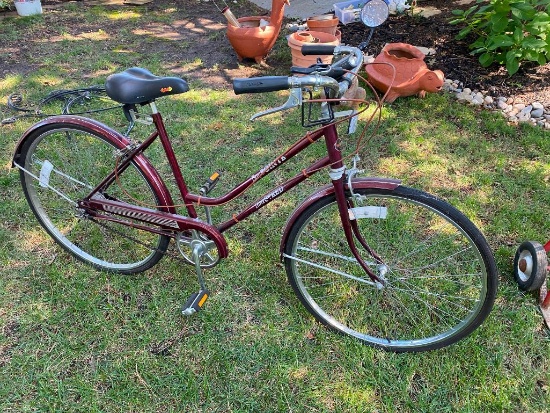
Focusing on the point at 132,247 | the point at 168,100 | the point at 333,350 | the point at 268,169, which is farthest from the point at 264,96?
the point at 333,350

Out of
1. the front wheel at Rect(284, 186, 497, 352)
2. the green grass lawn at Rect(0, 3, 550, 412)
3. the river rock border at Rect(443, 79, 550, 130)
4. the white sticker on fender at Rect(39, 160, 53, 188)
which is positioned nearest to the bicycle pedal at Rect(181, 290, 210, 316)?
the green grass lawn at Rect(0, 3, 550, 412)

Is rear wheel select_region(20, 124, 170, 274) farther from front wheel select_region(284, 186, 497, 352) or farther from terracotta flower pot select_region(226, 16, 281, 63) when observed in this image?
terracotta flower pot select_region(226, 16, 281, 63)

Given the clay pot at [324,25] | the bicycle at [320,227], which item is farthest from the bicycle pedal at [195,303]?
the clay pot at [324,25]

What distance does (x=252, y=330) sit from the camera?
2162 millimetres

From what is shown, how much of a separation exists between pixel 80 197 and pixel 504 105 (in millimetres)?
3376

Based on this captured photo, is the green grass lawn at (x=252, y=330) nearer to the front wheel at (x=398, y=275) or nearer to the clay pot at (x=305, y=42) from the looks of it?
the front wheel at (x=398, y=275)

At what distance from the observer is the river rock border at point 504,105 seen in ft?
11.6

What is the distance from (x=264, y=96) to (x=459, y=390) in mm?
3029

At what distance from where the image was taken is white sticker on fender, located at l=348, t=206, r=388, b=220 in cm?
177

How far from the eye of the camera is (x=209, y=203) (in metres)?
2.03

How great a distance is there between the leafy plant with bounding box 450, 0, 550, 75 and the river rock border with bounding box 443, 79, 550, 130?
263 millimetres

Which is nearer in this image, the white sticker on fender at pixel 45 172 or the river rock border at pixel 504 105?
the white sticker on fender at pixel 45 172

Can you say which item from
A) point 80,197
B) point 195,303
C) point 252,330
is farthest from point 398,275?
point 80,197

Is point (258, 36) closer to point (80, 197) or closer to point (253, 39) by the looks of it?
point (253, 39)
